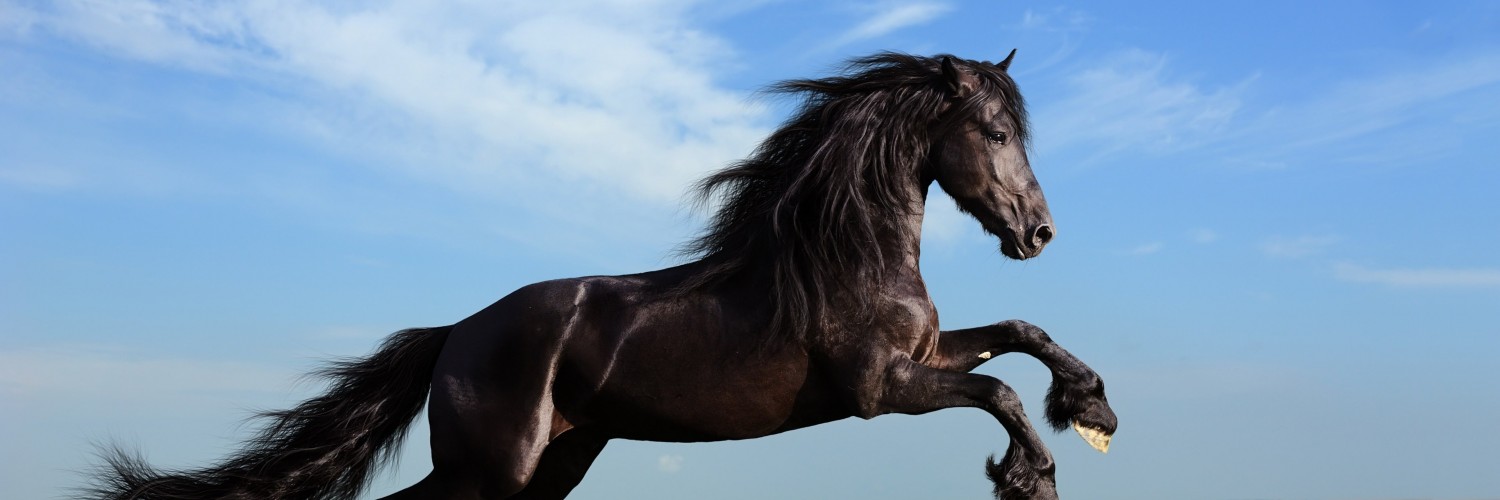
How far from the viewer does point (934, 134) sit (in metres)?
6.35

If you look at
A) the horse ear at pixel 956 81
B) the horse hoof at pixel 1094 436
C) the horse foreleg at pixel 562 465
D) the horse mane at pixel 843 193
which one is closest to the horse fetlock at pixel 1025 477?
the horse hoof at pixel 1094 436

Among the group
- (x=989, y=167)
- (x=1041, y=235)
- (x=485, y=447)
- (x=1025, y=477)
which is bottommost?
(x=1025, y=477)

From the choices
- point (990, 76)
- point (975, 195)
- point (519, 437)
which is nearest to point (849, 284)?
point (975, 195)

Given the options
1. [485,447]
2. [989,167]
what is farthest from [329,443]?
[989,167]

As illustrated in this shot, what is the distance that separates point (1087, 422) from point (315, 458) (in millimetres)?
3419

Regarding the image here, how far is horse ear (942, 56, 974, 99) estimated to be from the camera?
6340mm

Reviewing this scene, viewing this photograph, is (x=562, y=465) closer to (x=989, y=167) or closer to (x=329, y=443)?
(x=329, y=443)

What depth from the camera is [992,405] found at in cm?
594

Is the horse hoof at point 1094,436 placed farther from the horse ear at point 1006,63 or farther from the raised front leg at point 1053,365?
the horse ear at point 1006,63

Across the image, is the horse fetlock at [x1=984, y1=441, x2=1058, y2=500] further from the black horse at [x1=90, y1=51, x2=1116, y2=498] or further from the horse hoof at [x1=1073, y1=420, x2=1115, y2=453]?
the horse hoof at [x1=1073, y1=420, x2=1115, y2=453]

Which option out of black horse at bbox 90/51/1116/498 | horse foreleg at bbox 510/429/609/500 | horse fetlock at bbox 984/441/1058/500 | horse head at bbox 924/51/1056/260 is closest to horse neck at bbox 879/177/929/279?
black horse at bbox 90/51/1116/498

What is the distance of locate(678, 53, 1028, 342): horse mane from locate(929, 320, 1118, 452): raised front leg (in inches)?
24.2

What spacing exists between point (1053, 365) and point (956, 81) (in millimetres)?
1267

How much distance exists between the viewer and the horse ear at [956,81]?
20.8 feet
